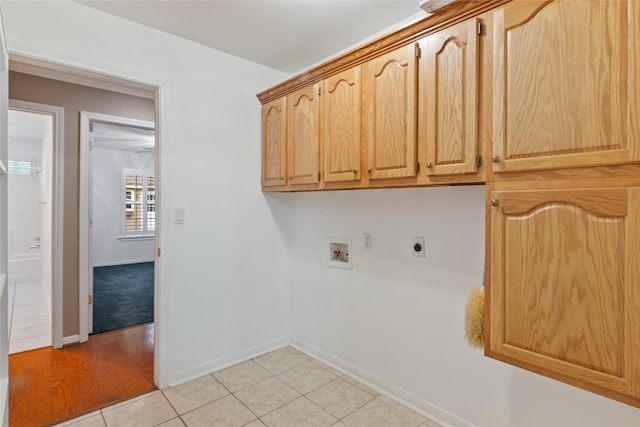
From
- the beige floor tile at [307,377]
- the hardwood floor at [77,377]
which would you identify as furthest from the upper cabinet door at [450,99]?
the hardwood floor at [77,377]

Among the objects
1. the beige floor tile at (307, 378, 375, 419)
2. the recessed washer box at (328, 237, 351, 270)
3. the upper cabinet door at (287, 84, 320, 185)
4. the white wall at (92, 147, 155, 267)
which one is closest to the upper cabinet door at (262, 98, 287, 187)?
the upper cabinet door at (287, 84, 320, 185)

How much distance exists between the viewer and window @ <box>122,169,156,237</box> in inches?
274

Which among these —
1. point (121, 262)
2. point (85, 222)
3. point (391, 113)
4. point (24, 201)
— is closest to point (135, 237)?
point (121, 262)

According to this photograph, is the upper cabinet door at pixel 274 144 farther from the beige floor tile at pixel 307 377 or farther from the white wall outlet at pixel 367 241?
the beige floor tile at pixel 307 377

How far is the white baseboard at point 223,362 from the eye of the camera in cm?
236

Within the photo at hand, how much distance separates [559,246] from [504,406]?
104 centimetres

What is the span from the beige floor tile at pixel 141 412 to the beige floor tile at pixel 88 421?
30mm

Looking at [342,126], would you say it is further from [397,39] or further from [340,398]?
[340,398]

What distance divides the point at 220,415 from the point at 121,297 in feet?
10.7

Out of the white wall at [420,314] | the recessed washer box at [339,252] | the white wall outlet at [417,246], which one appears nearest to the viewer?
the white wall at [420,314]

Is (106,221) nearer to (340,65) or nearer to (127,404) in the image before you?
(127,404)

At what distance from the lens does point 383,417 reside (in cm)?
198

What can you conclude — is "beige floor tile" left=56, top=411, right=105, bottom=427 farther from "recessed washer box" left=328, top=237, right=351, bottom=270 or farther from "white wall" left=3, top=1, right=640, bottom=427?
"recessed washer box" left=328, top=237, right=351, bottom=270

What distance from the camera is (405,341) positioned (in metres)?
2.12
